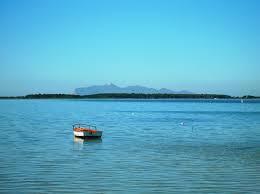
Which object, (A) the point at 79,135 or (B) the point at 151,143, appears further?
(A) the point at 79,135

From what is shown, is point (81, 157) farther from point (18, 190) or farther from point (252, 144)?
point (252, 144)

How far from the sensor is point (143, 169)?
87.9 ft

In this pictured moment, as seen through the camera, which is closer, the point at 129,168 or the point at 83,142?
the point at 129,168

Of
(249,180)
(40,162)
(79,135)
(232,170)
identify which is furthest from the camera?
(79,135)

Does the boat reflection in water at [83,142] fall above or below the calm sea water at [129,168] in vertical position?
below

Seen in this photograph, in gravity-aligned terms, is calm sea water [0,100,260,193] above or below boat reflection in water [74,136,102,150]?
above

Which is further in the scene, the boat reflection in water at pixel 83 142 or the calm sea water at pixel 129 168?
the boat reflection in water at pixel 83 142

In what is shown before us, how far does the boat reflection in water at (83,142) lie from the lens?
40.9 meters

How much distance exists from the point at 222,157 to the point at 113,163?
779 cm

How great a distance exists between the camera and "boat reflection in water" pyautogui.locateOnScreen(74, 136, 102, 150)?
40.9 m

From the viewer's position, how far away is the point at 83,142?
147 feet

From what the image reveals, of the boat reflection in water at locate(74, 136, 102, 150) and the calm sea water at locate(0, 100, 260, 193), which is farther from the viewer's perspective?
the boat reflection in water at locate(74, 136, 102, 150)

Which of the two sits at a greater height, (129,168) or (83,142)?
(129,168)

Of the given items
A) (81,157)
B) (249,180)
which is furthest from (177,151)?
(249,180)
